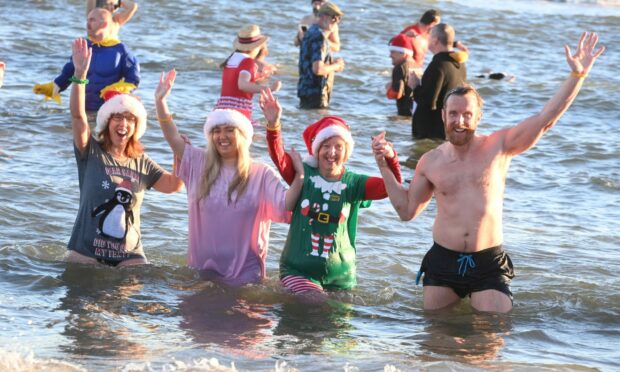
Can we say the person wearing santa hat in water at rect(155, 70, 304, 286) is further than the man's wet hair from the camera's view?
No

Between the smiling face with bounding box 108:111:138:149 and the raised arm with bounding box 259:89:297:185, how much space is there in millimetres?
917

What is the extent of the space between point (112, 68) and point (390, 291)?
4.77 m

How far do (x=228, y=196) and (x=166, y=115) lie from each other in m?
0.67

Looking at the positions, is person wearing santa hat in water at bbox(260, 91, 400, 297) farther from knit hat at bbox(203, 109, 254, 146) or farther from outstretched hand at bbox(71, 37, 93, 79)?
outstretched hand at bbox(71, 37, 93, 79)

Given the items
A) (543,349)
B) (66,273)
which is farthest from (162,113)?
(543,349)

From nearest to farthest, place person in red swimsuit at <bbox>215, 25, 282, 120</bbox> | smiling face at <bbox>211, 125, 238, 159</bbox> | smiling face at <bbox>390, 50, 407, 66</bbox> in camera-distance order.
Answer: smiling face at <bbox>211, 125, 238, 159</bbox> → person in red swimsuit at <bbox>215, 25, 282, 120</bbox> → smiling face at <bbox>390, 50, 407, 66</bbox>

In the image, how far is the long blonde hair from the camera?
7.50 m

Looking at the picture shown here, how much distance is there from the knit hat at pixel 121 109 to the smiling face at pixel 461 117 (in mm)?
2042

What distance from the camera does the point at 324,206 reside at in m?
7.39

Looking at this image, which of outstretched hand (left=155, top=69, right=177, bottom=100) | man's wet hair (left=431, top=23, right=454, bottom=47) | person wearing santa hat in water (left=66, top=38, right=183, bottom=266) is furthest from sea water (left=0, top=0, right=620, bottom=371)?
man's wet hair (left=431, top=23, right=454, bottom=47)

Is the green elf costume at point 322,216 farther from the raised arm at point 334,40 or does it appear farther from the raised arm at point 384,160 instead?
the raised arm at point 334,40

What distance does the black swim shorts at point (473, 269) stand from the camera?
7.23 m

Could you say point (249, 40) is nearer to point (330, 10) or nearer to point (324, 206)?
point (330, 10)

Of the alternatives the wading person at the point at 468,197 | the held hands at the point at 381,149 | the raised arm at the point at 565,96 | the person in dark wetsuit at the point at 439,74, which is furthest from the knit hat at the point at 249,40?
the raised arm at the point at 565,96
